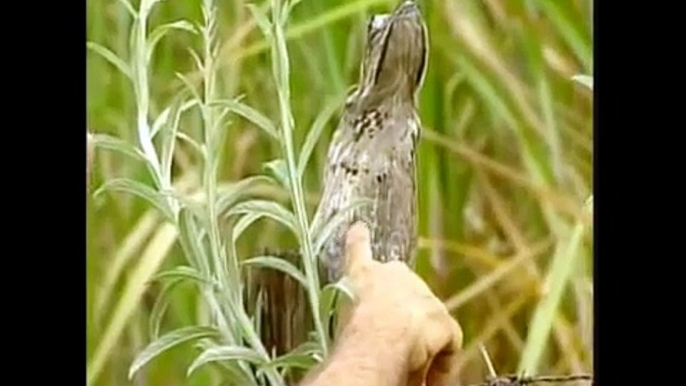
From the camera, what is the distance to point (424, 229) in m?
1.11

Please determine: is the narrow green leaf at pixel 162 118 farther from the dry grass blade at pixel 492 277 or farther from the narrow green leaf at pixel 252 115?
the dry grass blade at pixel 492 277

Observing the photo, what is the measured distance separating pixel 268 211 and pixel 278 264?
0.05 m

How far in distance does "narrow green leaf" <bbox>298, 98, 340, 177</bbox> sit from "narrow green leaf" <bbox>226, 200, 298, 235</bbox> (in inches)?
1.6

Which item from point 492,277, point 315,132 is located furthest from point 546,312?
point 315,132

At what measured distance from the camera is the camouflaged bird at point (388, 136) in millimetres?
1109

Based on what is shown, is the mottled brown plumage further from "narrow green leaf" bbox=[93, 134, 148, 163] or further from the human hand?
"narrow green leaf" bbox=[93, 134, 148, 163]

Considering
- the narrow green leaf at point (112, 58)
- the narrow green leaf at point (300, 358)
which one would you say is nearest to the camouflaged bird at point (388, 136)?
the narrow green leaf at point (300, 358)

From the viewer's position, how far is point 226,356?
1.09 meters

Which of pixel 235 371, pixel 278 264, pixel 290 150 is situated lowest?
pixel 235 371

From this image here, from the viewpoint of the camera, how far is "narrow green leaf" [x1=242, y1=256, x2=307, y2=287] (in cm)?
109

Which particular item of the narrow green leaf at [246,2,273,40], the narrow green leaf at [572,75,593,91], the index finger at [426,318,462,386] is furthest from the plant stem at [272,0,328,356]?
the narrow green leaf at [572,75,593,91]

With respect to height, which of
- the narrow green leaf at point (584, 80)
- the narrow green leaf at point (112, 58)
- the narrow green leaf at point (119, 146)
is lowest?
the narrow green leaf at point (119, 146)

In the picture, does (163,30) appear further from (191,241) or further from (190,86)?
(191,241)
